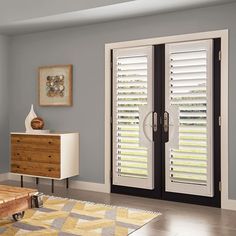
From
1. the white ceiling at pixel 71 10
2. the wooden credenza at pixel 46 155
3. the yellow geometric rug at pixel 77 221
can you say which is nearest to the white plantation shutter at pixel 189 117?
the white ceiling at pixel 71 10

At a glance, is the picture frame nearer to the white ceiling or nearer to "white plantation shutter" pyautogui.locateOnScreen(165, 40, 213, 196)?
the white ceiling

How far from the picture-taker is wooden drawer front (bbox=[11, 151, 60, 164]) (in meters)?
5.06

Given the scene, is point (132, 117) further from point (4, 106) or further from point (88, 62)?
point (4, 106)

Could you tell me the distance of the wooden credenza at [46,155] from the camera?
5.05 m

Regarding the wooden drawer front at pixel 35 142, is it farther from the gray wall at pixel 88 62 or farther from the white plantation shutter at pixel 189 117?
the white plantation shutter at pixel 189 117

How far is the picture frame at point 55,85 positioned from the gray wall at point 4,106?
724 mm

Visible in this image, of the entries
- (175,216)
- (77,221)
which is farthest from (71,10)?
(175,216)

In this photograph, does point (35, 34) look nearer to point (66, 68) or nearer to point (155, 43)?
point (66, 68)

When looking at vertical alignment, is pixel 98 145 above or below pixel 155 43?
below

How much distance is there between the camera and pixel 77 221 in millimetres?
3740

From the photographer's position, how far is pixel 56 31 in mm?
5594

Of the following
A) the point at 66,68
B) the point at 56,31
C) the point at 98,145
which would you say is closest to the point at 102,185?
the point at 98,145

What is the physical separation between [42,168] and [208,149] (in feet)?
7.72

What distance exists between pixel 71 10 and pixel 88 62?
0.90 meters
